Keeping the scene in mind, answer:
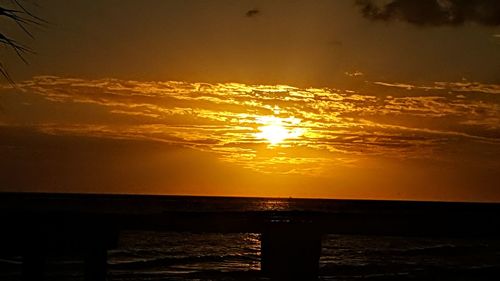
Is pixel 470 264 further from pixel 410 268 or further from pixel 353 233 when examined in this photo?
pixel 353 233

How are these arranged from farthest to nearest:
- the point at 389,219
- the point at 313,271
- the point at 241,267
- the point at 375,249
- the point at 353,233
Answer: the point at 375,249, the point at 241,267, the point at 389,219, the point at 353,233, the point at 313,271

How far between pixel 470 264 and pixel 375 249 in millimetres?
11153

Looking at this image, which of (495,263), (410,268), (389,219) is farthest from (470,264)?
(389,219)

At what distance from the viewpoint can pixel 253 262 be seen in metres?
34.8

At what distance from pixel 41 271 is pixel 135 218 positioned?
1.10 m

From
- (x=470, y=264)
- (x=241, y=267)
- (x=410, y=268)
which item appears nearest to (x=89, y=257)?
(x=241, y=267)

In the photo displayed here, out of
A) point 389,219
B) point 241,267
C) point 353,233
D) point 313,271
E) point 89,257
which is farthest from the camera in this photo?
point 241,267

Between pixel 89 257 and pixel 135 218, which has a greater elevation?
pixel 135 218

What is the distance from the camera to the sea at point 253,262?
27248 mm

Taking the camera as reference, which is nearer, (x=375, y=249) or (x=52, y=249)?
(x=52, y=249)

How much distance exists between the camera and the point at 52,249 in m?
5.39

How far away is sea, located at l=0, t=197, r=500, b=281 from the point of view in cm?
2725

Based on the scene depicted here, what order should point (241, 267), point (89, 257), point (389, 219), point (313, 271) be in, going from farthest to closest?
point (241, 267), point (89, 257), point (389, 219), point (313, 271)

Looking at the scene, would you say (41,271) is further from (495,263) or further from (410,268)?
(495,263)
